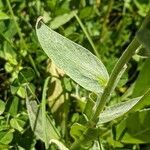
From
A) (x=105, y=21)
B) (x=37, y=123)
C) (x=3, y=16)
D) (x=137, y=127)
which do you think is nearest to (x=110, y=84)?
(x=137, y=127)

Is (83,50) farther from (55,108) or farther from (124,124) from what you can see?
(55,108)

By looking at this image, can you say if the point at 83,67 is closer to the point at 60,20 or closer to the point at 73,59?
the point at 73,59

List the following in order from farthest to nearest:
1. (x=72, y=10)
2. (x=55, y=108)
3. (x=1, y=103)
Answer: (x=72, y=10) → (x=55, y=108) → (x=1, y=103)

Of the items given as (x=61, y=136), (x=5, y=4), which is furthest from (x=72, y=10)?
(x=61, y=136)

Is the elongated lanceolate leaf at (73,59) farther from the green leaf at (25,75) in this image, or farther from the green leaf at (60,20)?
the green leaf at (60,20)

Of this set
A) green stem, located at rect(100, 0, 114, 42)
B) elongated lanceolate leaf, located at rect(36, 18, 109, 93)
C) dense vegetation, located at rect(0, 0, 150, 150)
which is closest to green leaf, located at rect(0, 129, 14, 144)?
dense vegetation, located at rect(0, 0, 150, 150)

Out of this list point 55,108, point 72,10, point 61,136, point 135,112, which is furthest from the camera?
point 72,10

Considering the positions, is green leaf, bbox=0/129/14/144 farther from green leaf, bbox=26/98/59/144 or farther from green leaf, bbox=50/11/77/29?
green leaf, bbox=50/11/77/29
